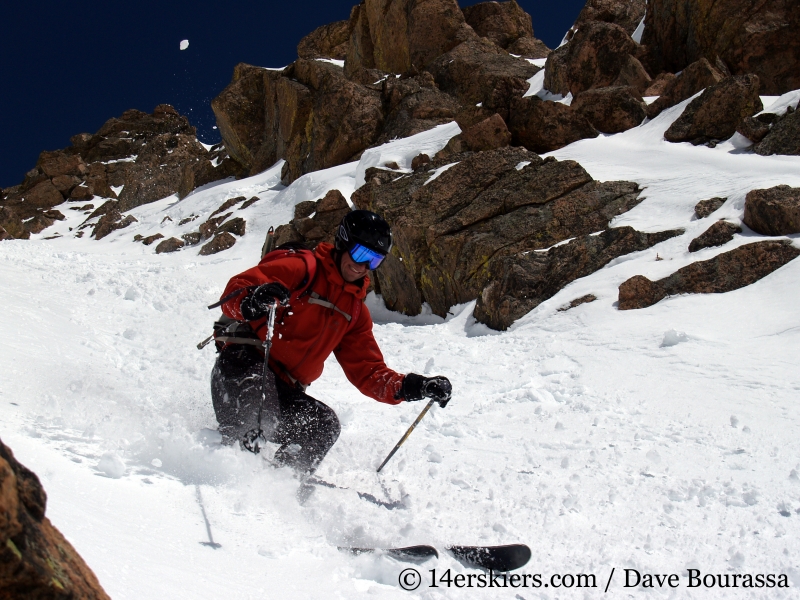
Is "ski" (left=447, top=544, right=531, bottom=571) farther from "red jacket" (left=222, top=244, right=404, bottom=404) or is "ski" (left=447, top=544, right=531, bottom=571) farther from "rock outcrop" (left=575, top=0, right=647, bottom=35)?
"rock outcrop" (left=575, top=0, right=647, bottom=35)

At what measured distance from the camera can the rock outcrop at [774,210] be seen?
8719 millimetres

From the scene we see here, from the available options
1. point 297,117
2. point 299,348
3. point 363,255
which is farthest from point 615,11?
point 299,348

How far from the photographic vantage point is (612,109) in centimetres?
1789

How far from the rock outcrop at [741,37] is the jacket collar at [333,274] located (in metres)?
23.1

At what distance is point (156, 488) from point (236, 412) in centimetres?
105

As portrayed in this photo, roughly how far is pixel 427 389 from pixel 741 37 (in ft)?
80.9

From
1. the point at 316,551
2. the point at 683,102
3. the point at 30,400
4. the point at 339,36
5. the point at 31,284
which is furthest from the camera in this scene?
the point at 339,36

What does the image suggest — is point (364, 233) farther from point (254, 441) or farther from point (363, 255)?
point (254, 441)

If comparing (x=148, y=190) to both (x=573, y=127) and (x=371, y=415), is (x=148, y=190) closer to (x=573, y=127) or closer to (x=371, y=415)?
(x=573, y=127)

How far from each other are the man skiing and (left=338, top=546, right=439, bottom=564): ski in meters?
1.09

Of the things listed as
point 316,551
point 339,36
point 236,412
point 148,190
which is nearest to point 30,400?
point 236,412

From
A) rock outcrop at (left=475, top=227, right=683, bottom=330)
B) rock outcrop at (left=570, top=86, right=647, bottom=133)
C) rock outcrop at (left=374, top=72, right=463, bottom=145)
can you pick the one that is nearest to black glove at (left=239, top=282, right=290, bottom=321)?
rock outcrop at (left=475, top=227, right=683, bottom=330)

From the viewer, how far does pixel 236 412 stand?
3.82 meters

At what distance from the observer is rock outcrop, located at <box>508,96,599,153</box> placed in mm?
17172
